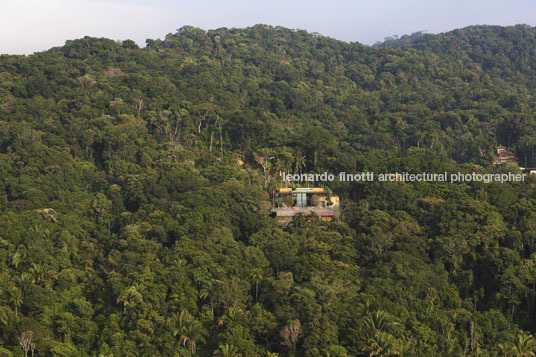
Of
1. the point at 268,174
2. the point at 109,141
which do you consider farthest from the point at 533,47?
the point at 109,141

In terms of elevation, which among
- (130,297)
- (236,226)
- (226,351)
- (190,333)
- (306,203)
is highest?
(306,203)

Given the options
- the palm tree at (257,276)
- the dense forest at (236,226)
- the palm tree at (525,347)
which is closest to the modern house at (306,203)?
the dense forest at (236,226)

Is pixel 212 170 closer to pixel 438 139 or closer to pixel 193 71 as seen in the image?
pixel 438 139

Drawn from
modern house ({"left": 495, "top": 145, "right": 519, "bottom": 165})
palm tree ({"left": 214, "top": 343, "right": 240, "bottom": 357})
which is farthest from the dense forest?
modern house ({"left": 495, "top": 145, "right": 519, "bottom": 165})

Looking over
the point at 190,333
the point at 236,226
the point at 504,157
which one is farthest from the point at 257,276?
the point at 504,157

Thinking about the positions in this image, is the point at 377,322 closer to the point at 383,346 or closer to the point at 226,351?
the point at 383,346

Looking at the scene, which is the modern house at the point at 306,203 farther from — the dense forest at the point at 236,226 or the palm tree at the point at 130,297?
the palm tree at the point at 130,297
